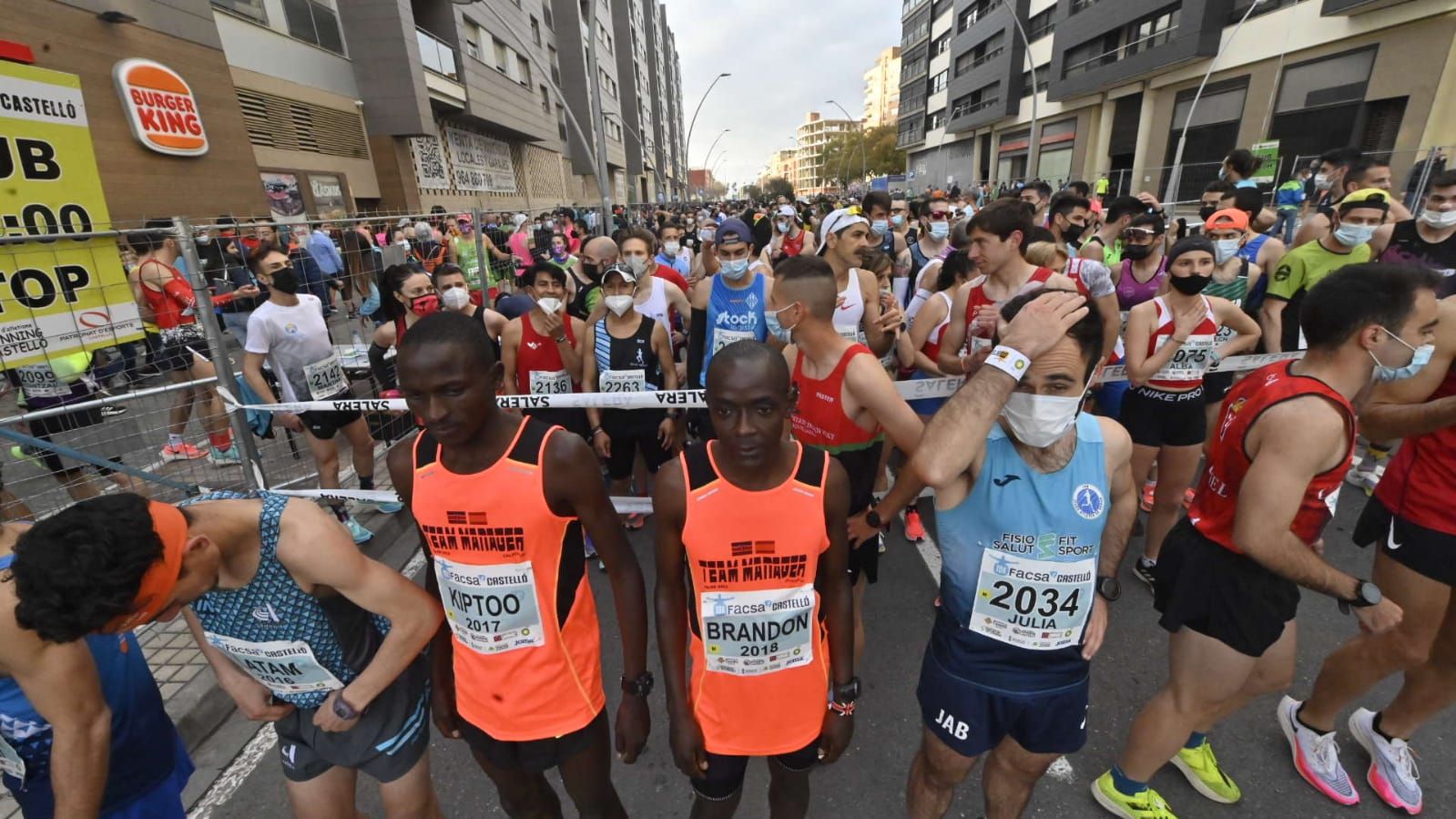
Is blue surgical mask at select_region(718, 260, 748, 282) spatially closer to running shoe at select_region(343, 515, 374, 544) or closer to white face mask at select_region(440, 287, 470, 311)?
white face mask at select_region(440, 287, 470, 311)

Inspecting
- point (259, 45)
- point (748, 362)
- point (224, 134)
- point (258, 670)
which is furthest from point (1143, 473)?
point (259, 45)

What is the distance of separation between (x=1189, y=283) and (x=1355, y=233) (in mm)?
2043

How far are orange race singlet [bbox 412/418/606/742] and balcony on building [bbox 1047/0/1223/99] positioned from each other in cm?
3317

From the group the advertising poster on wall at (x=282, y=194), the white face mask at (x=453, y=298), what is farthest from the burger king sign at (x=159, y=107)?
the white face mask at (x=453, y=298)

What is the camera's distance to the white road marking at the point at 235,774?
264 cm

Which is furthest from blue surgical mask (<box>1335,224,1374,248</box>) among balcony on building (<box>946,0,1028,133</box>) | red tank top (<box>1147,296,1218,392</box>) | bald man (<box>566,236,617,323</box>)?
balcony on building (<box>946,0,1028,133</box>)

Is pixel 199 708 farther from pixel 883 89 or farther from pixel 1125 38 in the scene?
pixel 883 89

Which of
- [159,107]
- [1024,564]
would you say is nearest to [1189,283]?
[1024,564]

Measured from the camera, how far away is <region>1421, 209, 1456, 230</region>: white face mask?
418 cm

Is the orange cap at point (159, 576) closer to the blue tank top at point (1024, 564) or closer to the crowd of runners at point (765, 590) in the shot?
the crowd of runners at point (765, 590)

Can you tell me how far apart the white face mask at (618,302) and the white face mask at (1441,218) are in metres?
5.64

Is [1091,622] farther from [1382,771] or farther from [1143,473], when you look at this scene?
[1143,473]

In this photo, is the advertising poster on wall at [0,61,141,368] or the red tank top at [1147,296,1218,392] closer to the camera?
the advertising poster on wall at [0,61,141,368]

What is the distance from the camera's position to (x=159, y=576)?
4.74 feet
